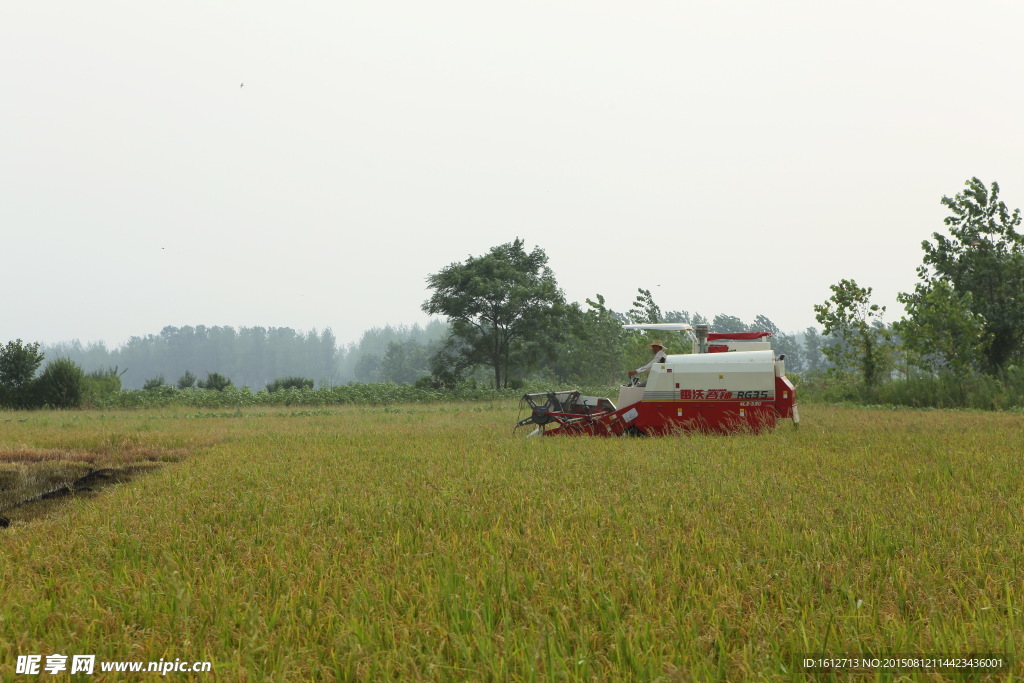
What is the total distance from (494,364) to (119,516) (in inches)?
1578

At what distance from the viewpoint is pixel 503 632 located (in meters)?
3.28

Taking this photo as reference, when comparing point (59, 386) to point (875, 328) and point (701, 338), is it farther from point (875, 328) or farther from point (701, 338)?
point (875, 328)

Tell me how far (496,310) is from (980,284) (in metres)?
26.8

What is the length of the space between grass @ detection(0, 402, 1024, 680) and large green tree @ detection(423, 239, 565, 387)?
120 feet

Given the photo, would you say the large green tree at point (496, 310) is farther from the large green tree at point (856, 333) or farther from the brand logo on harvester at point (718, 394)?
the brand logo on harvester at point (718, 394)

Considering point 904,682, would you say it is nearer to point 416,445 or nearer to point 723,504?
point 723,504

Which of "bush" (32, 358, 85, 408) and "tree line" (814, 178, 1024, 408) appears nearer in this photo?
"tree line" (814, 178, 1024, 408)

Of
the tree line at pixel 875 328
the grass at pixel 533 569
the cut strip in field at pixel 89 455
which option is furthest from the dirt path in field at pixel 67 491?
the tree line at pixel 875 328

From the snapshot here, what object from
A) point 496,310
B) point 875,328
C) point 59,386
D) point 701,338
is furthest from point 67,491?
point 496,310

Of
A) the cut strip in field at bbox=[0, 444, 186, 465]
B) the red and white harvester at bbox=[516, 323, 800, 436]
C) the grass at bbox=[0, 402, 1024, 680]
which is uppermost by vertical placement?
the red and white harvester at bbox=[516, 323, 800, 436]

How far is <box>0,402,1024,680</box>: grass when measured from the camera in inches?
120

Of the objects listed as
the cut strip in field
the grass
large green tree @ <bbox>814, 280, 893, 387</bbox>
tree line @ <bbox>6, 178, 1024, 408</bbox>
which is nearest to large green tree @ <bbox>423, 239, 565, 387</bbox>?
tree line @ <bbox>6, 178, 1024, 408</bbox>

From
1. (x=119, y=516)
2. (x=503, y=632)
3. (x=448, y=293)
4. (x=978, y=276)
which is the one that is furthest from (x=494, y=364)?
(x=503, y=632)

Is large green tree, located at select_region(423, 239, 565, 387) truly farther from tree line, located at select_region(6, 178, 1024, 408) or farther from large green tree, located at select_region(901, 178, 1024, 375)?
large green tree, located at select_region(901, 178, 1024, 375)
